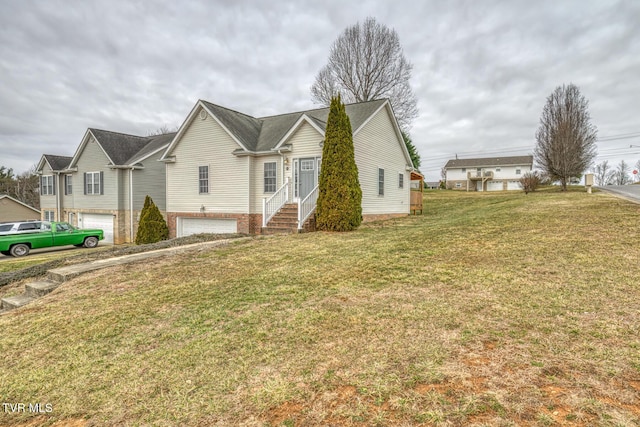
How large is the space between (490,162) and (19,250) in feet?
182

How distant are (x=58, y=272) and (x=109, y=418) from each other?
6.15 meters

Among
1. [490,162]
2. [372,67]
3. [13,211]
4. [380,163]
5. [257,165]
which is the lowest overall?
[13,211]

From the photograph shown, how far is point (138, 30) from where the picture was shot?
1606 cm

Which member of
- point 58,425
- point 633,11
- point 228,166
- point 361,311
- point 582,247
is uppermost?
point 633,11

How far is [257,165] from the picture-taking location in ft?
51.6

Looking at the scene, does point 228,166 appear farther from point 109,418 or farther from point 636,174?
point 636,174

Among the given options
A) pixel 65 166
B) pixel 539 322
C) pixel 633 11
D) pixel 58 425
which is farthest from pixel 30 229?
pixel 633 11

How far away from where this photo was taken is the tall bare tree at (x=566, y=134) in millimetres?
27781

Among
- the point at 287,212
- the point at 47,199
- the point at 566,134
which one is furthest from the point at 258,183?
the point at 566,134

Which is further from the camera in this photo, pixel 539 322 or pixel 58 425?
pixel 539 322

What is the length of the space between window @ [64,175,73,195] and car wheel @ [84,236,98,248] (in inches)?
345

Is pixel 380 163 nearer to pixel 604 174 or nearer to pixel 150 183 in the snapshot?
pixel 150 183

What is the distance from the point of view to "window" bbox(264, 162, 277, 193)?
50.3ft

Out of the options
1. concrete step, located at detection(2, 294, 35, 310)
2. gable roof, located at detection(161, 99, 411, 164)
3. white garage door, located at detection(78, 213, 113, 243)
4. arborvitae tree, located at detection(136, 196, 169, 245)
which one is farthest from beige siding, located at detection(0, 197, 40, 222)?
concrete step, located at detection(2, 294, 35, 310)
